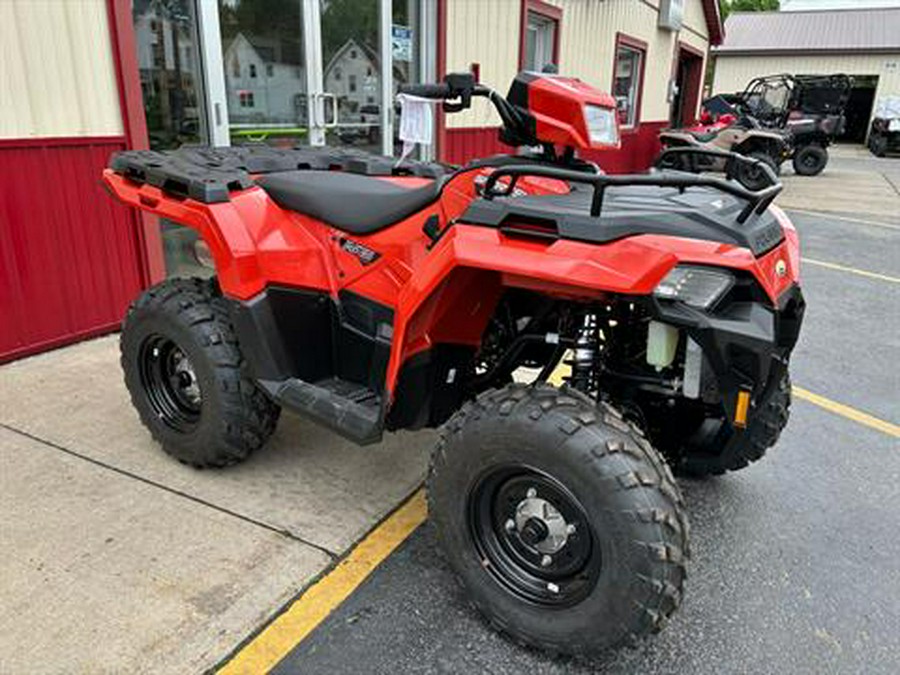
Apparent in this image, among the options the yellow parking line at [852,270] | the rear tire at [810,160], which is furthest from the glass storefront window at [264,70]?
the rear tire at [810,160]

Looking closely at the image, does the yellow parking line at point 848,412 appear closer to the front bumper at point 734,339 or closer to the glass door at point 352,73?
the front bumper at point 734,339

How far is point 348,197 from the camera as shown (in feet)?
9.06

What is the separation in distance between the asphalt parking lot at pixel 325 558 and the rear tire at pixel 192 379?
0.60ft

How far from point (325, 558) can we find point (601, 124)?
178cm

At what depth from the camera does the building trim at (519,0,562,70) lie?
28.7ft

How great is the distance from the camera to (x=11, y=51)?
3.96m

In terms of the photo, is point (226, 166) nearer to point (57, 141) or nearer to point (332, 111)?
point (57, 141)

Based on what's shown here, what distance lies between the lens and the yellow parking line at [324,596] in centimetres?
213

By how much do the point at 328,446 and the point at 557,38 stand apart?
27.8 ft

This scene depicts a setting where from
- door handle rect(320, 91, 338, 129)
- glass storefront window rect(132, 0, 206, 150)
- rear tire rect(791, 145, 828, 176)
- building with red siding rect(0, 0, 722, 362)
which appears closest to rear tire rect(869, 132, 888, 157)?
rear tire rect(791, 145, 828, 176)

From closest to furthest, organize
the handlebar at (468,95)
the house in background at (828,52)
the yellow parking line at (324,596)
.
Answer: the yellow parking line at (324,596) → the handlebar at (468,95) → the house in background at (828,52)

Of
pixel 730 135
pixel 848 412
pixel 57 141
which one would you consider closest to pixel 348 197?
pixel 57 141

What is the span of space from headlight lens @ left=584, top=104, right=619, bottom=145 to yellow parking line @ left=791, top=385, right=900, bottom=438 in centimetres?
260

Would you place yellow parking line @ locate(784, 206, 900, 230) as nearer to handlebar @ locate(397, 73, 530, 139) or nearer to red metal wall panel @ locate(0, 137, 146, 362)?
handlebar @ locate(397, 73, 530, 139)
